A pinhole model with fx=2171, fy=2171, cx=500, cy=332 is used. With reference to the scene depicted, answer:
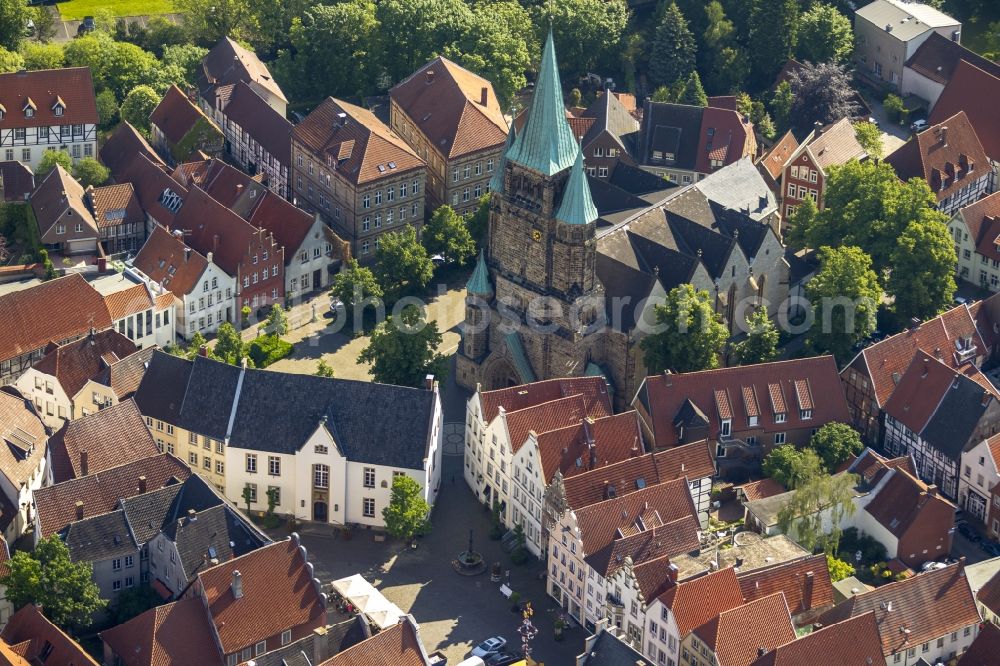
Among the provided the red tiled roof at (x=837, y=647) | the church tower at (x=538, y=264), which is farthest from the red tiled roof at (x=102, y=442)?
the red tiled roof at (x=837, y=647)

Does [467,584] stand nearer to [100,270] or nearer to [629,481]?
[629,481]

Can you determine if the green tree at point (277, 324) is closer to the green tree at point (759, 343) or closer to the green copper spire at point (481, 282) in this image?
the green copper spire at point (481, 282)

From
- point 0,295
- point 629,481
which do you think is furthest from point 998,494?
point 0,295

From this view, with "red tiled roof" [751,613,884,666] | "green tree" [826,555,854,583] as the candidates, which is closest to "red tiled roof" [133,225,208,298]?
"green tree" [826,555,854,583]

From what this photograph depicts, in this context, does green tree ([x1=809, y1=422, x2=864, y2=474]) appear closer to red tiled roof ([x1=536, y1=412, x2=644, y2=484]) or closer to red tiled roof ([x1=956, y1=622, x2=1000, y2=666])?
red tiled roof ([x1=536, y1=412, x2=644, y2=484])

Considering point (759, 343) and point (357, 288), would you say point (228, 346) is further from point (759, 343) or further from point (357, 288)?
point (759, 343)

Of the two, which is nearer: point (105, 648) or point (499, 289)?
point (105, 648)
